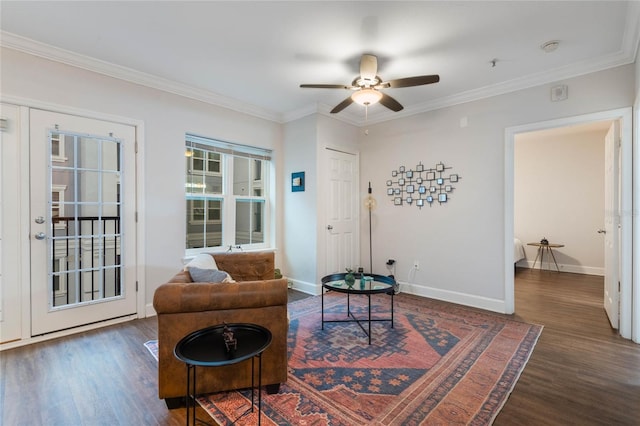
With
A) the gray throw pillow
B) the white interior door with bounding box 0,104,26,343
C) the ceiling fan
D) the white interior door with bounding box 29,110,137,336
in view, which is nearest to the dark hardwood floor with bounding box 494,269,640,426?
the gray throw pillow

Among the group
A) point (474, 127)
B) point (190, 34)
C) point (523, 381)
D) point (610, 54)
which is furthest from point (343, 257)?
point (610, 54)

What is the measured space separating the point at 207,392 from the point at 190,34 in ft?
9.22

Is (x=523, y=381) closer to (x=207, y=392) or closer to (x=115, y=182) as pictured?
(x=207, y=392)

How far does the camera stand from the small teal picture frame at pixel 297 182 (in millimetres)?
4582

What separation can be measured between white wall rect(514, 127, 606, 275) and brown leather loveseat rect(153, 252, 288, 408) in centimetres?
589

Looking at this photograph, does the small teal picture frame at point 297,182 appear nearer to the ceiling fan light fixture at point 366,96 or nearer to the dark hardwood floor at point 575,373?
the ceiling fan light fixture at point 366,96

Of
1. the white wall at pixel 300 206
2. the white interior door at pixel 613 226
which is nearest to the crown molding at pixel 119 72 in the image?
the white wall at pixel 300 206

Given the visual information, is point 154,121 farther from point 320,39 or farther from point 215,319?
point 215,319

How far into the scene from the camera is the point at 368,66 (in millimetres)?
2828

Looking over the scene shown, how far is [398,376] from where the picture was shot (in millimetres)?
2205

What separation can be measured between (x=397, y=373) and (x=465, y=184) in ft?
8.71

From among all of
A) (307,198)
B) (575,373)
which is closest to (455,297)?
(575,373)

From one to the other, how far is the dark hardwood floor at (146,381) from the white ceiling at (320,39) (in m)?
2.66

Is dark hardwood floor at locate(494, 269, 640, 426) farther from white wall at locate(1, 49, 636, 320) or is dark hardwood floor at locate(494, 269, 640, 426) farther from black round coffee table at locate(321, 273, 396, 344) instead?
black round coffee table at locate(321, 273, 396, 344)
